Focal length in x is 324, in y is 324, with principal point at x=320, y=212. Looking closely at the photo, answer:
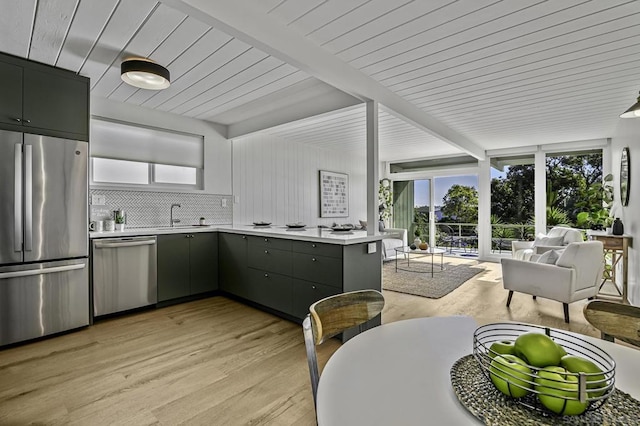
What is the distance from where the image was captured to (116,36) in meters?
2.48

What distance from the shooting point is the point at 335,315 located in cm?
121

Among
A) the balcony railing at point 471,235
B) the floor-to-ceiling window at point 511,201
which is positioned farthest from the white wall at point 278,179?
the floor-to-ceiling window at point 511,201

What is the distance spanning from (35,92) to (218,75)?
1.59 meters

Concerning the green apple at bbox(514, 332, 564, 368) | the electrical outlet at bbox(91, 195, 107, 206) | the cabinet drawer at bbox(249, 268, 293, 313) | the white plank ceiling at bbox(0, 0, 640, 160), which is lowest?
the cabinet drawer at bbox(249, 268, 293, 313)

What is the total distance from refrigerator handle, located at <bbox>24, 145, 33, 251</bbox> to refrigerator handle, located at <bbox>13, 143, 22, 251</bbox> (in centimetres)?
3

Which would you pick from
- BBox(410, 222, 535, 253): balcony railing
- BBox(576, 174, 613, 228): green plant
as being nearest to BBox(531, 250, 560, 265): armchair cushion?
BBox(576, 174, 613, 228): green plant

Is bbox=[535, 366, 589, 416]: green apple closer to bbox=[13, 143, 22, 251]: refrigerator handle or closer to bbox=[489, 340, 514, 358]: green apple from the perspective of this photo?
bbox=[489, 340, 514, 358]: green apple

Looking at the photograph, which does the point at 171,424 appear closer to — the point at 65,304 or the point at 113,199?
the point at 65,304

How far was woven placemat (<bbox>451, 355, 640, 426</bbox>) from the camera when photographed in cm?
61

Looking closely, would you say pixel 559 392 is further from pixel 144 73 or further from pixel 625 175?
pixel 625 175

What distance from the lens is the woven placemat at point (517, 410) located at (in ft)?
2.00

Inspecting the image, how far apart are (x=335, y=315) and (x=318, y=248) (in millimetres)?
1813

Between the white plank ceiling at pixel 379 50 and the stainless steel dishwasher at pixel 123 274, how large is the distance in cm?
172

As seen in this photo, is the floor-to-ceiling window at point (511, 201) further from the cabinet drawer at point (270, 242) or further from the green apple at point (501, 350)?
the green apple at point (501, 350)
